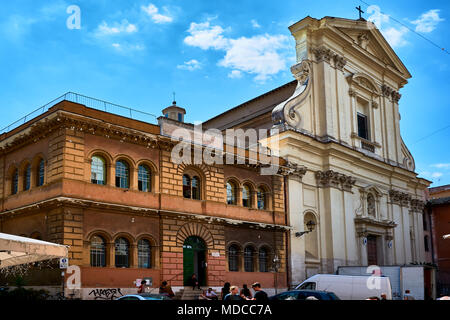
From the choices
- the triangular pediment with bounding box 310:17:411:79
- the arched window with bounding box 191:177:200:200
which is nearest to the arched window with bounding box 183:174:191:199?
the arched window with bounding box 191:177:200:200

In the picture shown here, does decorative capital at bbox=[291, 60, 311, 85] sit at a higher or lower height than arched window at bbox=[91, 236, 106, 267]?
higher

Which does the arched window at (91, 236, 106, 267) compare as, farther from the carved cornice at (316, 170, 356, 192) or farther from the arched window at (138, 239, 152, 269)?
the carved cornice at (316, 170, 356, 192)

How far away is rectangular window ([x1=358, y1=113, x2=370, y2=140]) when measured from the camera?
149ft

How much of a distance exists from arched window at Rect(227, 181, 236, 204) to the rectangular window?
17203mm

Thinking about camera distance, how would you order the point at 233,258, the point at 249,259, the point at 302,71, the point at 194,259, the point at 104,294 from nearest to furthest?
1. the point at 104,294
2. the point at 194,259
3. the point at 233,258
4. the point at 249,259
5. the point at 302,71

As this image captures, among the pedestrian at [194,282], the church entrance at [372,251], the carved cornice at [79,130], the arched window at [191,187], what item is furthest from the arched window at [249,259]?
the church entrance at [372,251]

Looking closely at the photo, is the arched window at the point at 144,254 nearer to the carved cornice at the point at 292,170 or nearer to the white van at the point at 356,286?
the white van at the point at 356,286

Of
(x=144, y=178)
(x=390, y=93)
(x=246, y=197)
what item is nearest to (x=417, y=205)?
(x=390, y=93)

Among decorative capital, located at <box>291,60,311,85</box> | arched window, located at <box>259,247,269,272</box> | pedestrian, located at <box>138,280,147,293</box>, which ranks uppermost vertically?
decorative capital, located at <box>291,60,311,85</box>

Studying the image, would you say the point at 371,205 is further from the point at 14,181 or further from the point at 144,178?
the point at 14,181

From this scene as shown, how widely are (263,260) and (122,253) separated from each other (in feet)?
34.2

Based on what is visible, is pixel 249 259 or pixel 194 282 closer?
pixel 194 282

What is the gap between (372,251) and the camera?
42.5 metres

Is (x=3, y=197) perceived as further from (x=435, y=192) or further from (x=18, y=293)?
(x=435, y=192)
